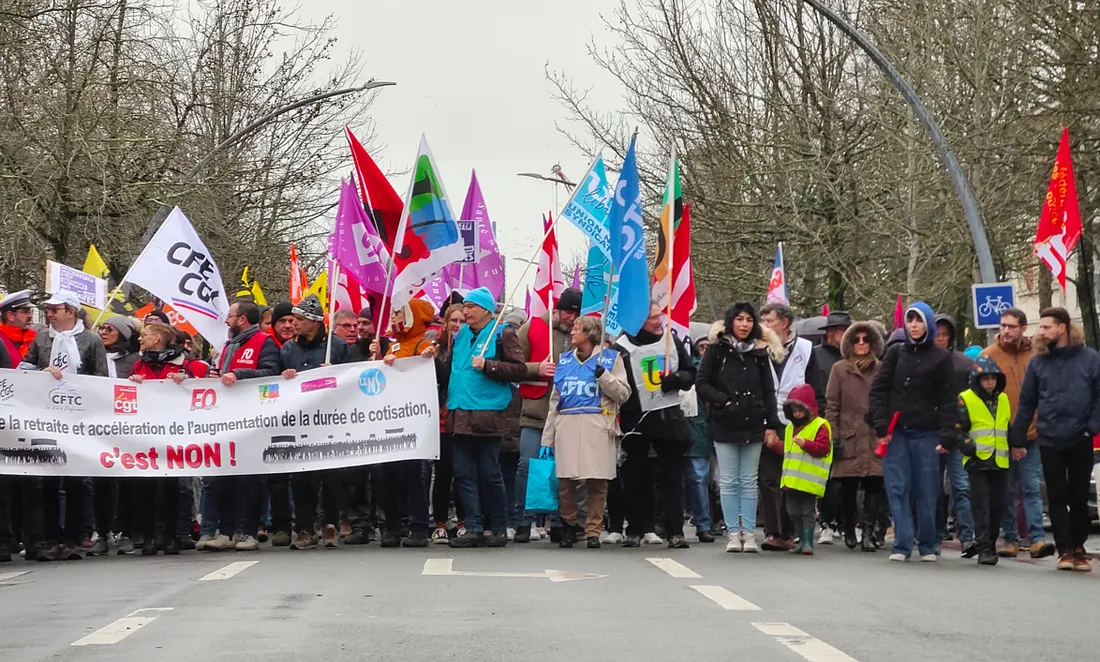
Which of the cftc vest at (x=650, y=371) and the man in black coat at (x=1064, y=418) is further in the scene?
the cftc vest at (x=650, y=371)

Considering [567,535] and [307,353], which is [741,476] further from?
[307,353]

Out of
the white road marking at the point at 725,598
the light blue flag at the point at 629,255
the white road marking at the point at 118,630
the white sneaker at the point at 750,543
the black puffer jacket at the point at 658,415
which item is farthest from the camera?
the light blue flag at the point at 629,255

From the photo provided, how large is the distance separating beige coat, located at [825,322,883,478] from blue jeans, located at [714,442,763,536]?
65 centimetres

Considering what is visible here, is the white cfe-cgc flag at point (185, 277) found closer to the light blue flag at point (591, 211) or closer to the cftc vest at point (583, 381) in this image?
the light blue flag at point (591, 211)

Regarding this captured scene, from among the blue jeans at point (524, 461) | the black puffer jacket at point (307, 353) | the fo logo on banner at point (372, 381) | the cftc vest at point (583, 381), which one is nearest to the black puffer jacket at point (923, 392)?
the cftc vest at point (583, 381)

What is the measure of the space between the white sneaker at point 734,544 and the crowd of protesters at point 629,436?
29mm

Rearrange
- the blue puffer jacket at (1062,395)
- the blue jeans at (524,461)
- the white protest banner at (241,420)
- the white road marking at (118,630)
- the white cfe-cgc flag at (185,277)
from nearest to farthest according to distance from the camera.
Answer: the white road marking at (118,630) < the blue puffer jacket at (1062,395) < the white protest banner at (241,420) < the blue jeans at (524,461) < the white cfe-cgc flag at (185,277)

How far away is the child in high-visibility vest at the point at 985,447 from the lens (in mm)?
13844

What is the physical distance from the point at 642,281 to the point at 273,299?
30.7m

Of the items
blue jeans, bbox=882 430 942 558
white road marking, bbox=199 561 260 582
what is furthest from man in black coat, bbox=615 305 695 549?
white road marking, bbox=199 561 260 582

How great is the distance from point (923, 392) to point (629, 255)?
2.89 m

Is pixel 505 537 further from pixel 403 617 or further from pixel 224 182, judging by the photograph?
pixel 224 182

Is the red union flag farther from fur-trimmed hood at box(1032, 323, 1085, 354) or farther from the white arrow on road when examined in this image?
the white arrow on road

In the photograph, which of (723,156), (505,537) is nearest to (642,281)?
(505,537)
